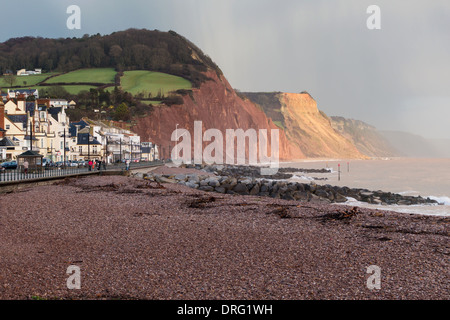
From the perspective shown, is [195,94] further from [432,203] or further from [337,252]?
[337,252]

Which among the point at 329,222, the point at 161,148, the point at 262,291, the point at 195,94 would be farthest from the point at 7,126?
the point at 195,94

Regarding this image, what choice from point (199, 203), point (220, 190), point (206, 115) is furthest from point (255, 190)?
point (206, 115)

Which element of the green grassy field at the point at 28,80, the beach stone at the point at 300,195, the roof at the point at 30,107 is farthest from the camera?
the green grassy field at the point at 28,80

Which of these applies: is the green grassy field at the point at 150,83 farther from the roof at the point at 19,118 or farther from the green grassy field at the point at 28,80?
the roof at the point at 19,118

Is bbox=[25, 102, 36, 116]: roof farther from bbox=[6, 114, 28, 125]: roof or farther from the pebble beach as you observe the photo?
the pebble beach

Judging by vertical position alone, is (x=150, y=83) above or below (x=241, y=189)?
above

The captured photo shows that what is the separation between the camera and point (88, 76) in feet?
565

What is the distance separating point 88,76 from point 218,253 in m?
177

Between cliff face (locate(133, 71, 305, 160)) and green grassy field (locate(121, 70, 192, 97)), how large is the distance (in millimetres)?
10329

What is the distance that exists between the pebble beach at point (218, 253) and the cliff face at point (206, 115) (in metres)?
105

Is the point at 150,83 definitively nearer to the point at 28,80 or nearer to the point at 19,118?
the point at 28,80

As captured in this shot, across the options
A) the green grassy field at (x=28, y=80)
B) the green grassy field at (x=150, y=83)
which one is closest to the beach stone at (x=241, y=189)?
the green grassy field at (x=150, y=83)

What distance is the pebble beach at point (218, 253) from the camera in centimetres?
795

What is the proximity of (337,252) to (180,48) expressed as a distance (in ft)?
642
